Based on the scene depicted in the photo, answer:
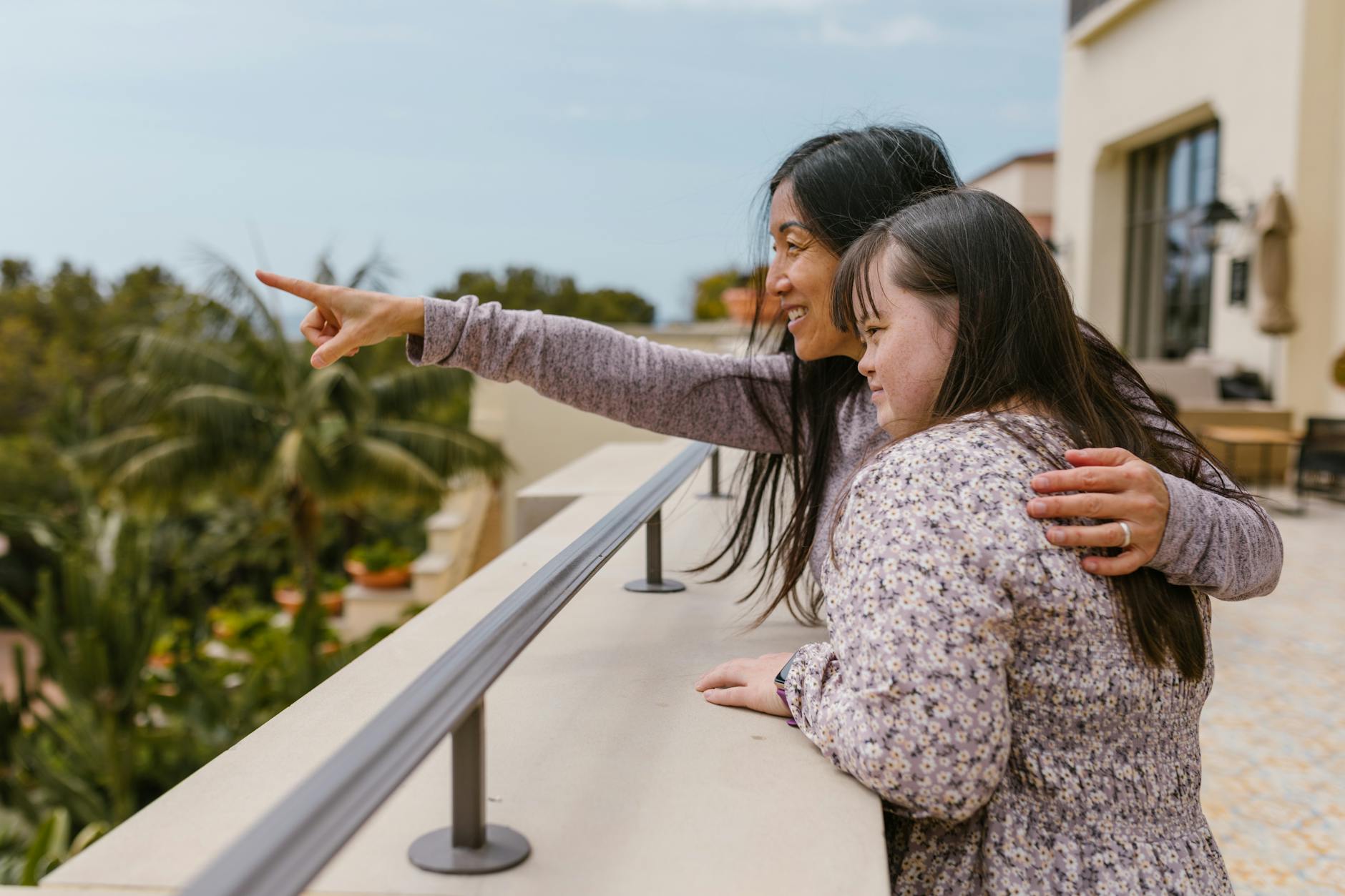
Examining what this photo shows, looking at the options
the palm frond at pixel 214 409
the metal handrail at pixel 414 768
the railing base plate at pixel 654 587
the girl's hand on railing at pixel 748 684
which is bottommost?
the palm frond at pixel 214 409

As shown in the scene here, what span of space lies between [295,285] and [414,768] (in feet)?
3.66

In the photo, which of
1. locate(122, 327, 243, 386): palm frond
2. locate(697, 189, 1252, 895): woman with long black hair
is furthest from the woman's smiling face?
locate(122, 327, 243, 386): palm frond

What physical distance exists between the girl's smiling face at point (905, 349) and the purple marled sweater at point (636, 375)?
502mm

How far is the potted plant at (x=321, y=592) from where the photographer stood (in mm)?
17984

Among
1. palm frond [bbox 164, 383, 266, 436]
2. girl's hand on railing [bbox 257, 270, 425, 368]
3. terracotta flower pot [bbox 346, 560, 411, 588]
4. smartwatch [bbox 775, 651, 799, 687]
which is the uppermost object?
girl's hand on railing [bbox 257, 270, 425, 368]

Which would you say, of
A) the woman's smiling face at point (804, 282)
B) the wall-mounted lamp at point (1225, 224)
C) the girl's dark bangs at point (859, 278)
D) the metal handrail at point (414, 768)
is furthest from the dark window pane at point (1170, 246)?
the metal handrail at point (414, 768)

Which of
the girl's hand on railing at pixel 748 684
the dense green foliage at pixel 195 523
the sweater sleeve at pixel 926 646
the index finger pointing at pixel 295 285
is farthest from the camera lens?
the dense green foliage at pixel 195 523

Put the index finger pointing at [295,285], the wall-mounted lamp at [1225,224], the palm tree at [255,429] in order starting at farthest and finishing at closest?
1. the palm tree at [255,429]
2. the wall-mounted lamp at [1225,224]
3. the index finger pointing at [295,285]

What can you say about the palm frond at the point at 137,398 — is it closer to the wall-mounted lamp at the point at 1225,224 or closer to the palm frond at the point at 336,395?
the palm frond at the point at 336,395

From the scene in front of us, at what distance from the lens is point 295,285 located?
177cm

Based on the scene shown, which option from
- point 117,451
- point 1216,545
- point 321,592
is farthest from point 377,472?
point 1216,545

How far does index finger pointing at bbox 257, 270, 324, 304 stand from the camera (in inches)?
69.8

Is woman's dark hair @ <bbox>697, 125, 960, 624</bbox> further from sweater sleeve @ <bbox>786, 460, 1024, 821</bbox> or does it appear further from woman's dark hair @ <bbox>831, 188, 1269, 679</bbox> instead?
sweater sleeve @ <bbox>786, 460, 1024, 821</bbox>

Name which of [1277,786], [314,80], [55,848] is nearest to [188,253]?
[55,848]
